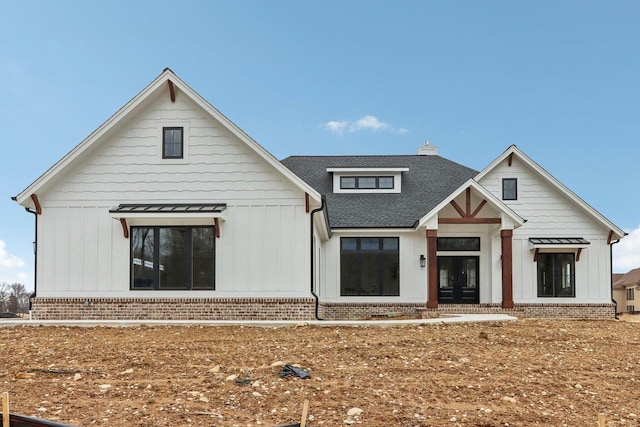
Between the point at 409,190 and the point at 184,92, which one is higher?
the point at 184,92

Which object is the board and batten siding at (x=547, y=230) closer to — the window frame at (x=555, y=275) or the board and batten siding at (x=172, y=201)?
the window frame at (x=555, y=275)

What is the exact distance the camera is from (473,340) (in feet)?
32.6

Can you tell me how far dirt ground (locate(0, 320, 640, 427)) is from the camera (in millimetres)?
5785

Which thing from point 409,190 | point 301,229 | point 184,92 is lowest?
point 301,229

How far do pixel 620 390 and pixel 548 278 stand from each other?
44.0 feet

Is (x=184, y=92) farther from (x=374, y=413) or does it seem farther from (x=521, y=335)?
(x=374, y=413)

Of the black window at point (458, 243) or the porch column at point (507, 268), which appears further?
the black window at point (458, 243)

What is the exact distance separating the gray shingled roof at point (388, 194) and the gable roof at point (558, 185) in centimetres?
246

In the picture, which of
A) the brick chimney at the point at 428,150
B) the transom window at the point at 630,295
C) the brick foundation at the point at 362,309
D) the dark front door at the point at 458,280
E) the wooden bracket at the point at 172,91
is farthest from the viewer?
the transom window at the point at 630,295

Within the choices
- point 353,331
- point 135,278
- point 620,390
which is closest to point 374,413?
point 620,390

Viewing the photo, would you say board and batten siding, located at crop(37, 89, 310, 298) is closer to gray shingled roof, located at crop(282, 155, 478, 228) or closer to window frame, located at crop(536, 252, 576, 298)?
gray shingled roof, located at crop(282, 155, 478, 228)

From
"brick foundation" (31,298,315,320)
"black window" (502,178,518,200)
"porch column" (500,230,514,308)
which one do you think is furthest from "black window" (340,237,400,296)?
"brick foundation" (31,298,315,320)

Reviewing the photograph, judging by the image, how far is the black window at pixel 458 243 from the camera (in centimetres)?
1966

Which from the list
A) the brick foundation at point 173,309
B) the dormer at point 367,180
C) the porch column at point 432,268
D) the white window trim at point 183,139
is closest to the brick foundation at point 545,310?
the porch column at point 432,268
